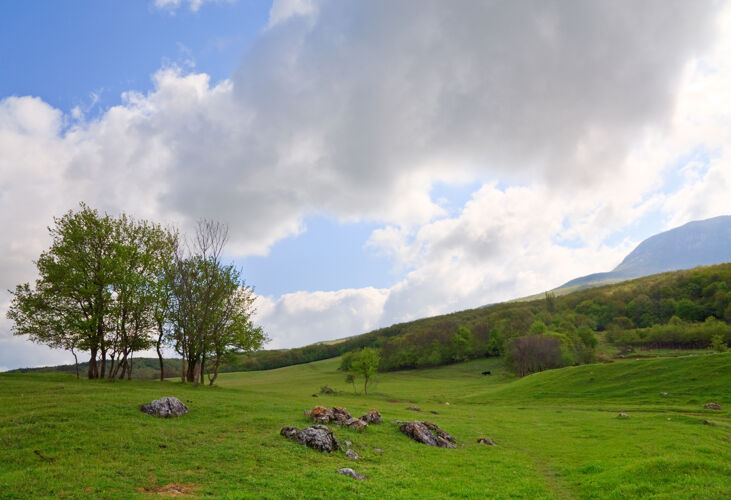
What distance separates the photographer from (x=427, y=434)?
26250 mm

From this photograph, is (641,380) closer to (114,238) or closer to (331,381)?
(114,238)

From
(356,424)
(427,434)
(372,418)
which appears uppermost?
(356,424)

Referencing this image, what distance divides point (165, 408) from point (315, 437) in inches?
436

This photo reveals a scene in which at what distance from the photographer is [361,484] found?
15.8 metres

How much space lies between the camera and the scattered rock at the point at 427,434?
25609mm

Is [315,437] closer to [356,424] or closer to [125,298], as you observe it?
[356,424]

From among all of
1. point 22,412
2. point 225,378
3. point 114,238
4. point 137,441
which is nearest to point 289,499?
point 137,441

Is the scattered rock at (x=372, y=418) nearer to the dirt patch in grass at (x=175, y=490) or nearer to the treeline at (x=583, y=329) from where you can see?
the dirt patch in grass at (x=175, y=490)

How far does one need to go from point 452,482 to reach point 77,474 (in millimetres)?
15780

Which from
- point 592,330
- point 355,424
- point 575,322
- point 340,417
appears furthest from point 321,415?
point 575,322

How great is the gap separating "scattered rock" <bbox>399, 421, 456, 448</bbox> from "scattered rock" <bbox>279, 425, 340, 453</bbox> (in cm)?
723

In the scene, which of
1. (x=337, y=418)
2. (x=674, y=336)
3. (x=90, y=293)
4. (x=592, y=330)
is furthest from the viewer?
(x=592, y=330)

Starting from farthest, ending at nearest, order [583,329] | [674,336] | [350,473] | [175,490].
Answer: [583,329], [674,336], [350,473], [175,490]

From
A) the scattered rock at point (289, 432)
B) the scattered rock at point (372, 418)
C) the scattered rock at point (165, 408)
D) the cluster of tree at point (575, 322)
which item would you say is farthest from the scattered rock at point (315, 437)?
the cluster of tree at point (575, 322)
